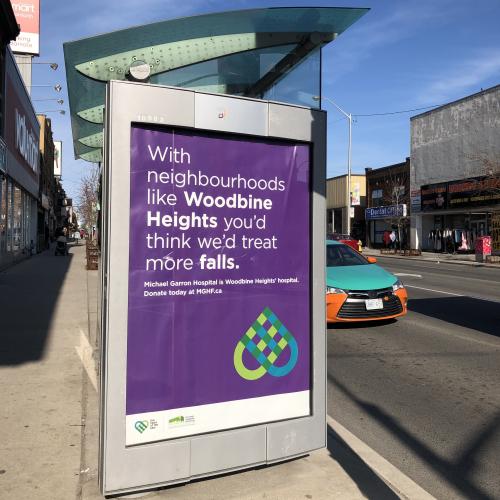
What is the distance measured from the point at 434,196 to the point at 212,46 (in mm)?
34785

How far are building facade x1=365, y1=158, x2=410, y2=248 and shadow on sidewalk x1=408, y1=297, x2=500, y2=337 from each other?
26916 mm

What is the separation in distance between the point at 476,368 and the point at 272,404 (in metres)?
3.92

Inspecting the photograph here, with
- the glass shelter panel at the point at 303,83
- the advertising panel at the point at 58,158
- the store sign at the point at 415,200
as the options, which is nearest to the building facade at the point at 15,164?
the glass shelter panel at the point at 303,83

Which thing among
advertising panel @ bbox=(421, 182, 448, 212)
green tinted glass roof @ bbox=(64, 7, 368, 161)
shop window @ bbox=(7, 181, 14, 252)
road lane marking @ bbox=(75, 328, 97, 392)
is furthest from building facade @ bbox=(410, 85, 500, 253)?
green tinted glass roof @ bbox=(64, 7, 368, 161)

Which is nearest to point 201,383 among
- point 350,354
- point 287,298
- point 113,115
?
point 287,298

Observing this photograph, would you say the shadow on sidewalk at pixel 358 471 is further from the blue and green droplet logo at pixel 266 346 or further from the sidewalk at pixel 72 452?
the blue and green droplet logo at pixel 266 346

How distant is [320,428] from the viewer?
381 centimetres

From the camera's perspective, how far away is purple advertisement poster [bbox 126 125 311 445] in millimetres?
3260

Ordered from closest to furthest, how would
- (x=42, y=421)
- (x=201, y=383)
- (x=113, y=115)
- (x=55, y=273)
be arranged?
(x=113, y=115) → (x=201, y=383) → (x=42, y=421) → (x=55, y=273)

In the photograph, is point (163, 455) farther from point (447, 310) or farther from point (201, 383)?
point (447, 310)

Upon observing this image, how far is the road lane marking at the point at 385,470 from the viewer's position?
3.49m

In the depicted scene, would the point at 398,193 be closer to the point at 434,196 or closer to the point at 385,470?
the point at 434,196

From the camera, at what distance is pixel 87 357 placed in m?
6.75

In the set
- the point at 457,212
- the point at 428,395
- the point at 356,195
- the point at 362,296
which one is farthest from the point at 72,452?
the point at 356,195
